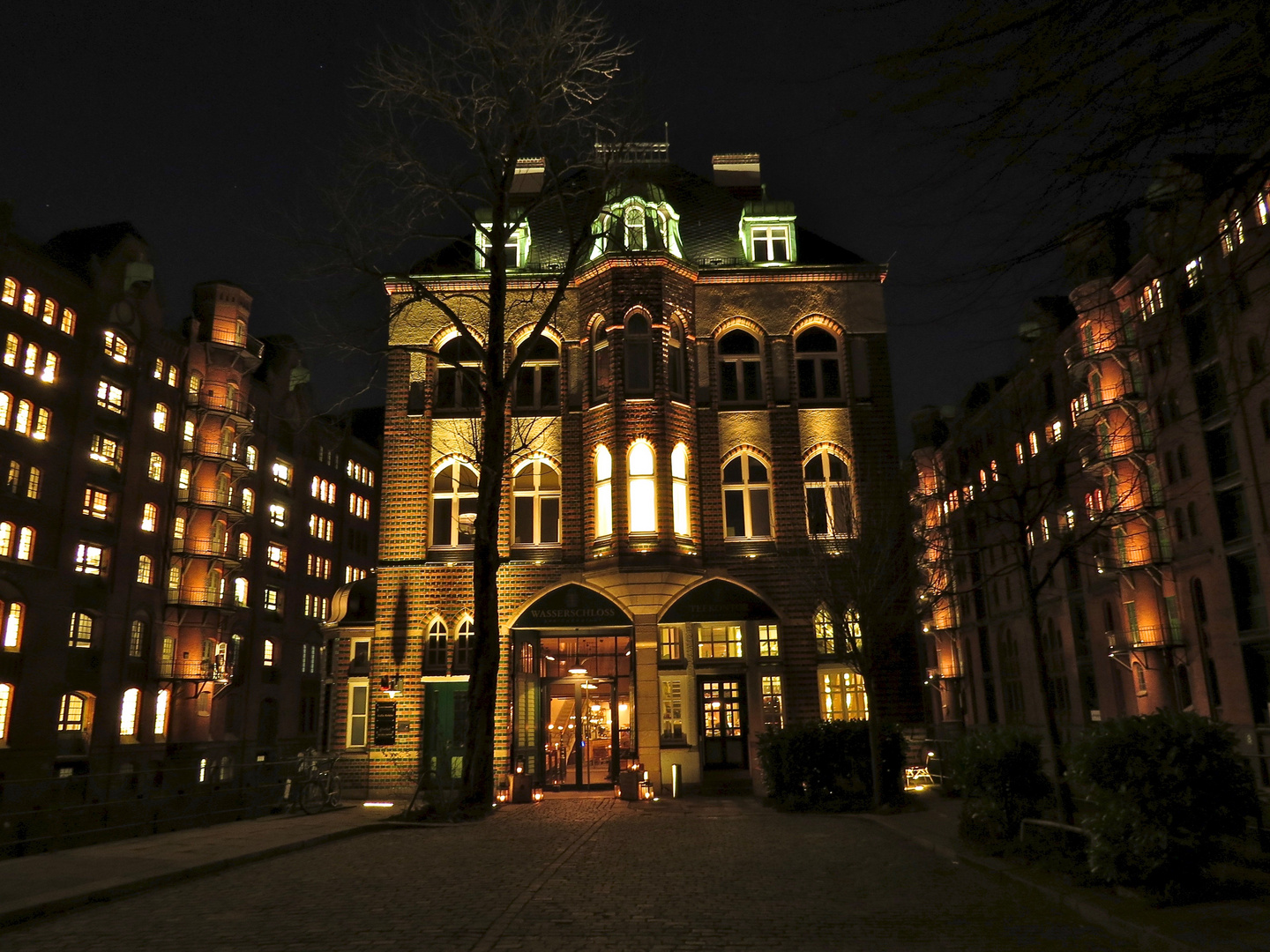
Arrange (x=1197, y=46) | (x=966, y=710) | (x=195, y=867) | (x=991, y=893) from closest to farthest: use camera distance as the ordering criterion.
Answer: (x=1197, y=46) < (x=991, y=893) < (x=195, y=867) < (x=966, y=710)

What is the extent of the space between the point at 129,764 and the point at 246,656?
38.3ft

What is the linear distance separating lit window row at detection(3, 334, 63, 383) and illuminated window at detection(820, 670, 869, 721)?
31797 millimetres

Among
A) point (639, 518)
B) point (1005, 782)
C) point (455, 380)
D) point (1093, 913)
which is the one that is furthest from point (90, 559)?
point (1093, 913)

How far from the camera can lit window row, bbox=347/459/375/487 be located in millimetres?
66125

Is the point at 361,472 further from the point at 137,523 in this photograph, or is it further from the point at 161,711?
the point at 161,711

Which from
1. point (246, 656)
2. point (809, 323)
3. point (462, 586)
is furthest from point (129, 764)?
point (809, 323)

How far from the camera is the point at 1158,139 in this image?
4605 mm

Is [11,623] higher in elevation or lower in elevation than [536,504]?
lower

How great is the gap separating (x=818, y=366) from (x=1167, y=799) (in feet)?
61.7

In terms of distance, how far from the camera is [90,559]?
4075cm

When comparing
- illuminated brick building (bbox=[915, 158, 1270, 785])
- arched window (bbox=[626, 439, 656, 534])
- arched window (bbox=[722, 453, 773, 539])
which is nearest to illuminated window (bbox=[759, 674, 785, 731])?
arched window (bbox=[722, 453, 773, 539])

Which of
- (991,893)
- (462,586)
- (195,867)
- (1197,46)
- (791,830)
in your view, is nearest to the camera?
(1197,46)

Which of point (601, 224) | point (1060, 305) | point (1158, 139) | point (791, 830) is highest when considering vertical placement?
point (1060, 305)

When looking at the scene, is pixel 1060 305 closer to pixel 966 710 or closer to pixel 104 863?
pixel 966 710
